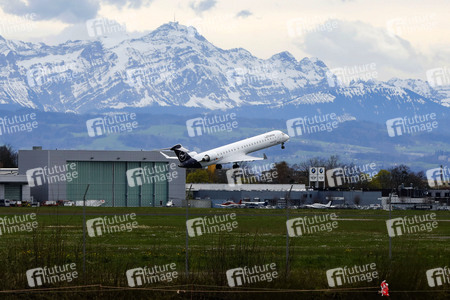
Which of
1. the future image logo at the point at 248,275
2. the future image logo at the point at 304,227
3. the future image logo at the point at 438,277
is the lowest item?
the future image logo at the point at 438,277

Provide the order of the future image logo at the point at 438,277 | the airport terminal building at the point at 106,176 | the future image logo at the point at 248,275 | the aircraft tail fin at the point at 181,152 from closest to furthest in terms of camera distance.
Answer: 1. the future image logo at the point at 248,275
2. the future image logo at the point at 438,277
3. the aircraft tail fin at the point at 181,152
4. the airport terminal building at the point at 106,176

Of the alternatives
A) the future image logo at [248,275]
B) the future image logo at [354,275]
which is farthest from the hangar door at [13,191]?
the future image logo at [248,275]

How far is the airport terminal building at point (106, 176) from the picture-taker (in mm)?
134250

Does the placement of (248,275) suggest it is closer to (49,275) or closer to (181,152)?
(49,275)

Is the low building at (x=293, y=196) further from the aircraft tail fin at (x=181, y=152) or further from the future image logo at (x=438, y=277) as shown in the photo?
the future image logo at (x=438, y=277)

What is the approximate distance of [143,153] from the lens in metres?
139

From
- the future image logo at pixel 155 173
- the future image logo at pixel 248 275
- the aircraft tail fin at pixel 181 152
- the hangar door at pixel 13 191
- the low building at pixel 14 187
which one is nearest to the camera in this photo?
the future image logo at pixel 248 275

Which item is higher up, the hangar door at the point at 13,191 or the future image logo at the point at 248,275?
the hangar door at the point at 13,191

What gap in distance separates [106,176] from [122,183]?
3.04 meters

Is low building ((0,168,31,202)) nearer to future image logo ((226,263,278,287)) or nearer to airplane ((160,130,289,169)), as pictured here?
airplane ((160,130,289,169))

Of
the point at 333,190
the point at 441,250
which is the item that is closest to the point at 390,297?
the point at 441,250

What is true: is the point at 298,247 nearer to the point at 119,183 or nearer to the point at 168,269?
the point at 168,269

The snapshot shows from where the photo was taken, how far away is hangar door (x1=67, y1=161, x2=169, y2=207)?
444ft

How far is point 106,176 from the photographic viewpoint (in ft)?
451
